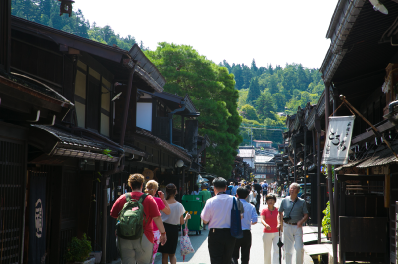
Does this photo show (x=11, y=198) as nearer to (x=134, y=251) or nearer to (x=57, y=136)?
(x=57, y=136)

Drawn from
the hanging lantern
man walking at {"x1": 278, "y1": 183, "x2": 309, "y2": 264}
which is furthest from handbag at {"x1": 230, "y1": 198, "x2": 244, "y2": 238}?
the hanging lantern

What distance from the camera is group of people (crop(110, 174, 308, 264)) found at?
752cm

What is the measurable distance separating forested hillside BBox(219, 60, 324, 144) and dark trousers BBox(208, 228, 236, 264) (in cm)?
11905

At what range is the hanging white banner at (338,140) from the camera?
939cm

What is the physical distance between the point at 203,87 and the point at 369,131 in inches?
964

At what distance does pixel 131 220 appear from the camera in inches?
283

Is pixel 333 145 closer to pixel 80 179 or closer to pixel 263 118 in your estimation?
pixel 80 179

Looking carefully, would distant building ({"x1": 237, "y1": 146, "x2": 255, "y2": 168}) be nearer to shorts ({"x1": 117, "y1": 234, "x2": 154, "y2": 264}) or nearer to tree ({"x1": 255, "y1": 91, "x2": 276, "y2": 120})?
tree ({"x1": 255, "y1": 91, "x2": 276, "y2": 120})

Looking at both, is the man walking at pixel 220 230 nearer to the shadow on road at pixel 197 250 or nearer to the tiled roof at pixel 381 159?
the tiled roof at pixel 381 159

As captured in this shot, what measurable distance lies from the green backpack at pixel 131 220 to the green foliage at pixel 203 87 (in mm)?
26009

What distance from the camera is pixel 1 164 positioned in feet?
21.0

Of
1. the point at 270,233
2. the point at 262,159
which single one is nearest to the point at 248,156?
the point at 262,159

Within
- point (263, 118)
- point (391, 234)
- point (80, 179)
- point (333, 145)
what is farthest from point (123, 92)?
point (263, 118)

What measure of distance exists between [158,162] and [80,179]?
8.89 metres
